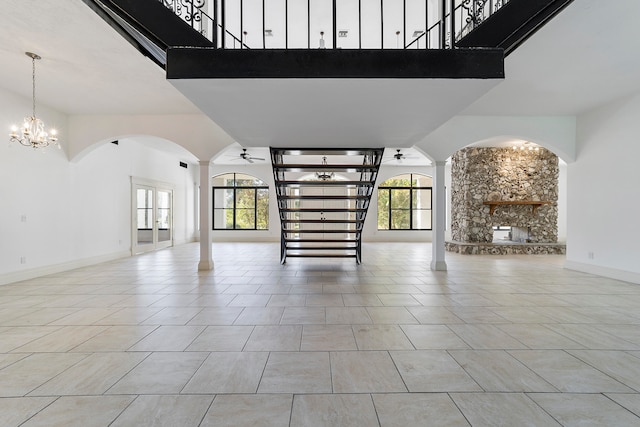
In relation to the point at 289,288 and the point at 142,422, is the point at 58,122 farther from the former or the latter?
the point at 142,422

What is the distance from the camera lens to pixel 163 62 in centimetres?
372

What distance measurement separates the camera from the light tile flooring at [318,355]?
1855mm

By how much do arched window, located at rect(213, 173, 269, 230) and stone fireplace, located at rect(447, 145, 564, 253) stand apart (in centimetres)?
767

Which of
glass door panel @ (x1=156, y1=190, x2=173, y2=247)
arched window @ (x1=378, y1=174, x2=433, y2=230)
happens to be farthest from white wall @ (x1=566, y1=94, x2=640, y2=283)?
glass door panel @ (x1=156, y1=190, x2=173, y2=247)

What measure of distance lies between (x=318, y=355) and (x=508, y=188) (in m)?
9.40

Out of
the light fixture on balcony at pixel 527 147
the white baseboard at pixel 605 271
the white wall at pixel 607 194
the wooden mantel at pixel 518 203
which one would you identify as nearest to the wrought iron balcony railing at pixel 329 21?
the white wall at pixel 607 194

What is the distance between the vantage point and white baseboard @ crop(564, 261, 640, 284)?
209 inches

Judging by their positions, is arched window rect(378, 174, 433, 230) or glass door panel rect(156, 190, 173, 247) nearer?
glass door panel rect(156, 190, 173, 247)

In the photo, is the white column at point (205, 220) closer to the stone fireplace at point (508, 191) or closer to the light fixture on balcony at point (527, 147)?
the stone fireplace at point (508, 191)

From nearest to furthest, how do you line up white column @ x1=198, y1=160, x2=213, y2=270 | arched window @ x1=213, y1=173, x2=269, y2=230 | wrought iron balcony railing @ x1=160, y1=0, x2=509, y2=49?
wrought iron balcony railing @ x1=160, y1=0, x2=509, y2=49
white column @ x1=198, y1=160, x2=213, y2=270
arched window @ x1=213, y1=173, x2=269, y2=230

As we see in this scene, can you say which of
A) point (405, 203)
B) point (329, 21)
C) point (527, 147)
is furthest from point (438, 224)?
point (405, 203)

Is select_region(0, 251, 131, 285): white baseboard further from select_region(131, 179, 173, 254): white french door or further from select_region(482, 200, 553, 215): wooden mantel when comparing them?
select_region(482, 200, 553, 215): wooden mantel

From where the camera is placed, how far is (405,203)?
1353 cm

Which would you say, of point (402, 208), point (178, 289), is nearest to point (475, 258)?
point (402, 208)
